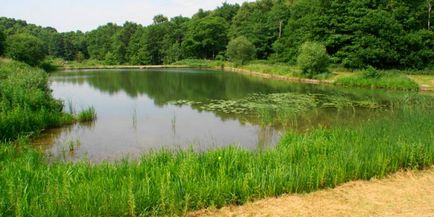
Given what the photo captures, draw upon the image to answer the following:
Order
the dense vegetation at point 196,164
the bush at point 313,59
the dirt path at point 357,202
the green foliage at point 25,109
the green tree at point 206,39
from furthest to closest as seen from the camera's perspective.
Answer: the green tree at point 206,39, the bush at point 313,59, the green foliage at point 25,109, the dirt path at point 357,202, the dense vegetation at point 196,164

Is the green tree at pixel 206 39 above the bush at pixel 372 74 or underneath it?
above

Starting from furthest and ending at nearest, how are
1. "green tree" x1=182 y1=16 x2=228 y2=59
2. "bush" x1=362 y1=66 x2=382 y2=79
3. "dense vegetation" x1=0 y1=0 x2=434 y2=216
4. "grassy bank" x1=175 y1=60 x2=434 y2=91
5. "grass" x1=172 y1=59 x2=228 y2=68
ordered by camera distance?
"green tree" x1=182 y1=16 x2=228 y2=59 → "grass" x1=172 y1=59 x2=228 y2=68 → "bush" x1=362 y1=66 x2=382 y2=79 → "grassy bank" x1=175 y1=60 x2=434 y2=91 → "dense vegetation" x1=0 y1=0 x2=434 y2=216

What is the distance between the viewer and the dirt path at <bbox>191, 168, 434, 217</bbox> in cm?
607

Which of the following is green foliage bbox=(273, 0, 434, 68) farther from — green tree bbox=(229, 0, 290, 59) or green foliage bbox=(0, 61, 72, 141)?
green foliage bbox=(0, 61, 72, 141)

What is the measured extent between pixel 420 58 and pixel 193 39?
45.8m

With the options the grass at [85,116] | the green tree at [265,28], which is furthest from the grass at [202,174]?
the green tree at [265,28]

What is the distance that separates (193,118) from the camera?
17219 mm

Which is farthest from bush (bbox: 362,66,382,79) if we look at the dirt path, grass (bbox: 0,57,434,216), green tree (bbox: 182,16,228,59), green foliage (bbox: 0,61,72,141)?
green tree (bbox: 182,16,228,59)

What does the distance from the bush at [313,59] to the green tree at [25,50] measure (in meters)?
35.9

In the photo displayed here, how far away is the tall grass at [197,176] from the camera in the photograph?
5676 millimetres

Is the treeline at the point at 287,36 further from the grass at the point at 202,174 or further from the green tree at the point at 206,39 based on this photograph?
the grass at the point at 202,174

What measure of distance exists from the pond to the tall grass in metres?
2.14

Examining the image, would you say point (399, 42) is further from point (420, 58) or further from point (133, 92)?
point (133, 92)

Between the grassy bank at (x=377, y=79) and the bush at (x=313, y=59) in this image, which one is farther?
the bush at (x=313, y=59)
